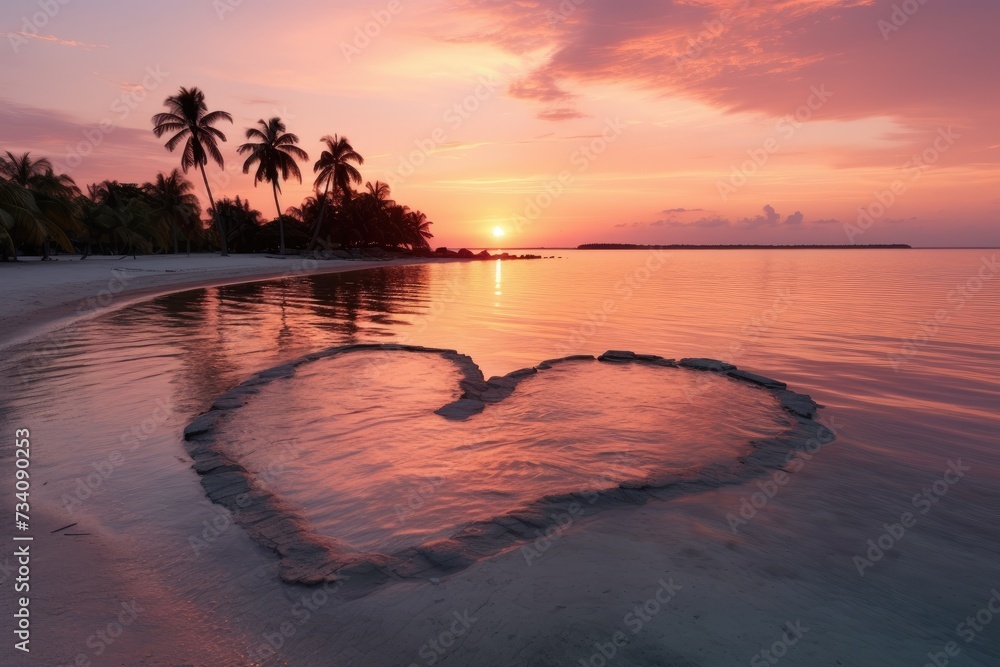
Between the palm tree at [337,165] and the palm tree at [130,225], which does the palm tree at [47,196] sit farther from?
the palm tree at [337,165]

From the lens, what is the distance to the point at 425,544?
14.4 ft

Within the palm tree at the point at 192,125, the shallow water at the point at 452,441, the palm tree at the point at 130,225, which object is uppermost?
the palm tree at the point at 192,125

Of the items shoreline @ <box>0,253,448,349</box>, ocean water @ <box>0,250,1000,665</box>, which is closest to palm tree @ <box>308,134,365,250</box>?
shoreline @ <box>0,253,448,349</box>

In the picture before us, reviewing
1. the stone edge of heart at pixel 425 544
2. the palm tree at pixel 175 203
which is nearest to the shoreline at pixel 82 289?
the stone edge of heart at pixel 425 544

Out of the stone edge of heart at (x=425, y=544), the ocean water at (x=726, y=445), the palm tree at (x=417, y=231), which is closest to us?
the ocean water at (x=726, y=445)

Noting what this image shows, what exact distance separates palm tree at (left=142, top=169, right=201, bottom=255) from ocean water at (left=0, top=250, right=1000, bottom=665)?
173 ft

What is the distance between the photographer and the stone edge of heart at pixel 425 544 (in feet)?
13.2

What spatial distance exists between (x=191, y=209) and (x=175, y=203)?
181 cm

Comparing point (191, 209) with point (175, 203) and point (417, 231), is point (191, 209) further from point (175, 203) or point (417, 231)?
point (417, 231)

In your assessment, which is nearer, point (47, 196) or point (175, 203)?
point (47, 196)

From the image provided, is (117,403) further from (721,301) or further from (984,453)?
(721,301)

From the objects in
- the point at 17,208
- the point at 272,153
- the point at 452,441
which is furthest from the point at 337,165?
the point at 452,441

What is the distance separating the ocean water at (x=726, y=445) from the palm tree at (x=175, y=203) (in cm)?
5263

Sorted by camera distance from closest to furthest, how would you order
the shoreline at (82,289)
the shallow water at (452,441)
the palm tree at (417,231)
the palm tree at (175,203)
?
the shallow water at (452,441), the shoreline at (82,289), the palm tree at (175,203), the palm tree at (417,231)
